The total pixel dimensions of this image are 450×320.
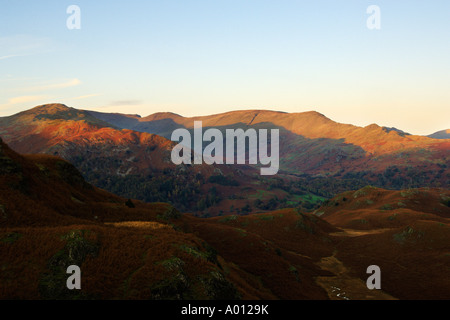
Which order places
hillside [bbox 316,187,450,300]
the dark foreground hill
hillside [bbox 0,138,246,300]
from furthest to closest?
hillside [bbox 316,187,450,300]
the dark foreground hill
hillside [bbox 0,138,246,300]

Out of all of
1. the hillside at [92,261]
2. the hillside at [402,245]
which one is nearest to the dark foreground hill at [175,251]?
the hillside at [92,261]

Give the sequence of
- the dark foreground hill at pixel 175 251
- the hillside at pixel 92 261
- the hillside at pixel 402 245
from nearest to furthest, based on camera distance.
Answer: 1. the hillside at pixel 92 261
2. the dark foreground hill at pixel 175 251
3. the hillside at pixel 402 245

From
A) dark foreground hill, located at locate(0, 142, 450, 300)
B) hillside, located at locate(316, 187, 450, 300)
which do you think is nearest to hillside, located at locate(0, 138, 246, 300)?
dark foreground hill, located at locate(0, 142, 450, 300)

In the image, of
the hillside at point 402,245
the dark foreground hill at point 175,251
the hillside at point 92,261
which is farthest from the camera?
the hillside at point 402,245

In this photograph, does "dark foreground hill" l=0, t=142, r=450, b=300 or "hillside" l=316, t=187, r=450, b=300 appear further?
"hillside" l=316, t=187, r=450, b=300

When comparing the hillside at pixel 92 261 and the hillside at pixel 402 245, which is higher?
the hillside at pixel 92 261

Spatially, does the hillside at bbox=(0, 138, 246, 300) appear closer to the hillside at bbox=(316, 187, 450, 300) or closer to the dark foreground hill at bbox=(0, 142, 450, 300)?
the dark foreground hill at bbox=(0, 142, 450, 300)

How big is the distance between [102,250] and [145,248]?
3.62 m

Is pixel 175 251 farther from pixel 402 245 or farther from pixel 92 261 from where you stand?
pixel 402 245

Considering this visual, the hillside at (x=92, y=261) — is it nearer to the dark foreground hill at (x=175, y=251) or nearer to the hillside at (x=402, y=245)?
the dark foreground hill at (x=175, y=251)

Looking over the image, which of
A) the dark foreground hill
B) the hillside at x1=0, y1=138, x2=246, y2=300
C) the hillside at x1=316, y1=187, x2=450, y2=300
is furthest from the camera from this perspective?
the hillside at x1=316, y1=187, x2=450, y2=300

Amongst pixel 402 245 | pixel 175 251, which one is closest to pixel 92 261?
pixel 175 251
